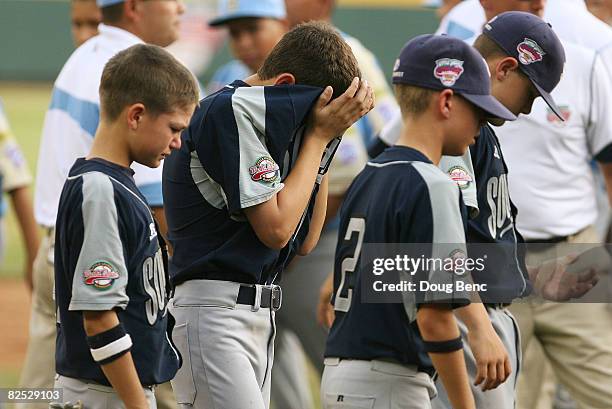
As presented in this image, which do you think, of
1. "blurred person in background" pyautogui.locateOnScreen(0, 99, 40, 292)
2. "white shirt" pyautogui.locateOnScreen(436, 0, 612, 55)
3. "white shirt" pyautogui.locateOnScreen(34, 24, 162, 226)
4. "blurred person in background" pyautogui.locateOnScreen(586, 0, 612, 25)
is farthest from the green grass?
"white shirt" pyautogui.locateOnScreen(436, 0, 612, 55)

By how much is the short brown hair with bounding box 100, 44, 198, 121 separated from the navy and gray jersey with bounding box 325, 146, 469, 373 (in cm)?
63

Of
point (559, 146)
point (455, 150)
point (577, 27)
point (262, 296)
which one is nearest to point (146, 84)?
point (262, 296)

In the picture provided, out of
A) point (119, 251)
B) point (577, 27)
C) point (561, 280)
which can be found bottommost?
point (561, 280)

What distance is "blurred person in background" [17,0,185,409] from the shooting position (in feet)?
16.2

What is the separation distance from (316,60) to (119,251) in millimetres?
836

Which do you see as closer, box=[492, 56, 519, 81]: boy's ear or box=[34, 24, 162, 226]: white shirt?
box=[492, 56, 519, 81]: boy's ear

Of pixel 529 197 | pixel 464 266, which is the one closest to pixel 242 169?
pixel 464 266

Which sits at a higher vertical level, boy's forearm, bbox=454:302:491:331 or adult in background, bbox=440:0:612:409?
boy's forearm, bbox=454:302:491:331

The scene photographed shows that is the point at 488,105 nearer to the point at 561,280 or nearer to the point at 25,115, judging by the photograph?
the point at 561,280

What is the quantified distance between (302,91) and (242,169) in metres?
0.31

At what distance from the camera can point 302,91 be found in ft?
11.6

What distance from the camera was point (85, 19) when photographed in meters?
6.34

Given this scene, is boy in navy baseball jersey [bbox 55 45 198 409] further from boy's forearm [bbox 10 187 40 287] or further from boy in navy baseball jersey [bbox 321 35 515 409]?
boy's forearm [bbox 10 187 40 287]

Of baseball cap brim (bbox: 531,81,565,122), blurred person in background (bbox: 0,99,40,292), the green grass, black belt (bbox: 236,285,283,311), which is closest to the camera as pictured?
Answer: black belt (bbox: 236,285,283,311)
